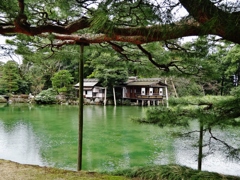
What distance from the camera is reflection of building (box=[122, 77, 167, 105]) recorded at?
67.2 ft

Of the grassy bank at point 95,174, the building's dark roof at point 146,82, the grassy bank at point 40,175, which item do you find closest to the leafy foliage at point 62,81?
the building's dark roof at point 146,82

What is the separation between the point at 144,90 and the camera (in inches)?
833

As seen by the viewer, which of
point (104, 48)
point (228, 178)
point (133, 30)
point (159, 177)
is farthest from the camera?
point (104, 48)

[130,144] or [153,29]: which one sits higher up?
[153,29]

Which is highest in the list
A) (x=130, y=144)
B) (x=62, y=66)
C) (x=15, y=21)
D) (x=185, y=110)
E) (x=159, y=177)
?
(x=62, y=66)

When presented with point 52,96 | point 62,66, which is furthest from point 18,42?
point 62,66

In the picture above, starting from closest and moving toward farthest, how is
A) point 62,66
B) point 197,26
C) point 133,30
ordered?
point 197,26 < point 133,30 < point 62,66

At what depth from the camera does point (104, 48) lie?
3594 mm

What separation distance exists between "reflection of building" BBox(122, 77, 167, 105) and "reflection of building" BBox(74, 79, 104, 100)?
2.09m

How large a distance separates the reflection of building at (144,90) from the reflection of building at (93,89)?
82.5 inches

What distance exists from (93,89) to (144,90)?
458 centimetres

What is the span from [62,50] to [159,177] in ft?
7.65

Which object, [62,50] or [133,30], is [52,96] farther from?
[133,30]

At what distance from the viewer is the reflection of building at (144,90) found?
20.5 m
